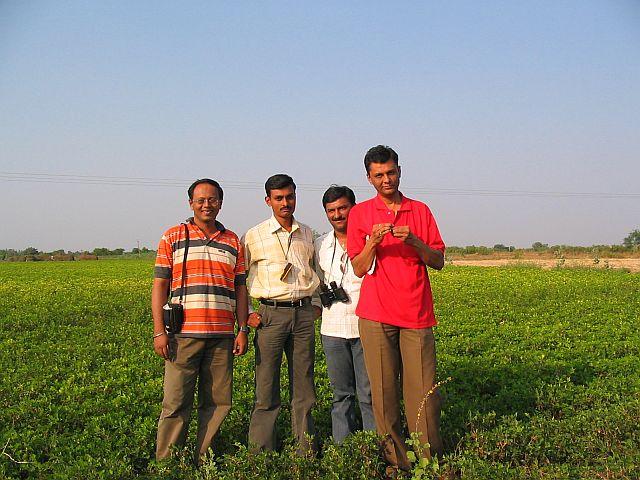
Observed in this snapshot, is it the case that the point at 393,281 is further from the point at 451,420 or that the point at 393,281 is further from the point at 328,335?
the point at 451,420

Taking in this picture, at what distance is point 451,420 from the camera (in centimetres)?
591

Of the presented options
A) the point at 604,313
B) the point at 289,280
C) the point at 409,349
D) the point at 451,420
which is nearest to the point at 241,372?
the point at 451,420

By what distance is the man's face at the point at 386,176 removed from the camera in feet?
13.6

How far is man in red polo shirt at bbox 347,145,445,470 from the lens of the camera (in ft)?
13.6

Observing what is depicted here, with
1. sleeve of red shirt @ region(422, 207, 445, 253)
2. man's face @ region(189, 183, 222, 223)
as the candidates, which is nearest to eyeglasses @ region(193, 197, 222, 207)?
man's face @ region(189, 183, 222, 223)

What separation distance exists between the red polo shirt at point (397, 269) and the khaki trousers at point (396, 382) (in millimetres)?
100

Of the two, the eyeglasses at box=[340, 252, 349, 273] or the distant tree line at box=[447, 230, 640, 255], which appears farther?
the distant tree line at box=[447, 230, 640, 255]

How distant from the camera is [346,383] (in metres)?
4.77

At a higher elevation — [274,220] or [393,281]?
[274,220]

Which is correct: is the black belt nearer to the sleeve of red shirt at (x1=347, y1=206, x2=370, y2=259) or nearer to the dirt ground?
the sleeve of red shirt at (x1=347, y1=206, x2=370, y2=259)

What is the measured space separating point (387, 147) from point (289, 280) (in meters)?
1.30

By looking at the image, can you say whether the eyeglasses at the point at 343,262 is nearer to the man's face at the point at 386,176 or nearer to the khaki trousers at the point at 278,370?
the khaki trousers at the point at 278,370

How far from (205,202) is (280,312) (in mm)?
1025

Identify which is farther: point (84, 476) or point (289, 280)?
point (289, 280)
